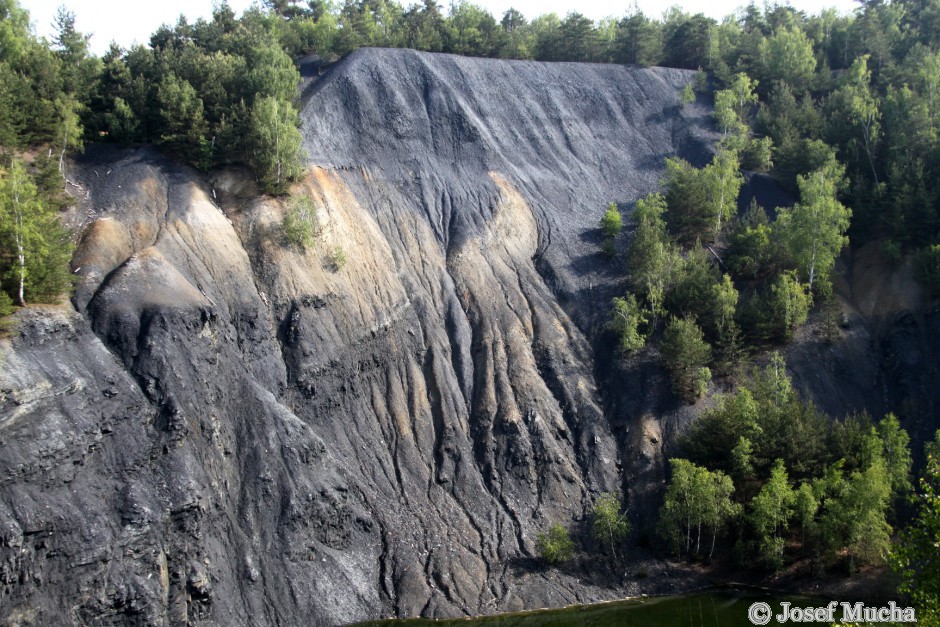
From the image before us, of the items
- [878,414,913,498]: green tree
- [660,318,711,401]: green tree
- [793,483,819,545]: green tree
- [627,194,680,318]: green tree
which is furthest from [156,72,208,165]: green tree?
[878,414,913,498]: green tree

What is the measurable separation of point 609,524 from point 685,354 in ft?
32.3

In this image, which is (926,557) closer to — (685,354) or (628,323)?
(685,354)

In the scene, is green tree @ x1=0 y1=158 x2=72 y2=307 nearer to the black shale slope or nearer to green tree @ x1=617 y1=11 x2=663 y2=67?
the black shale slope

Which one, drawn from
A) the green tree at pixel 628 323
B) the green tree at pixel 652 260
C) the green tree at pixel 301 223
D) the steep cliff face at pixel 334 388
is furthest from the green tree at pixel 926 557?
the green tree at pixel 301 223

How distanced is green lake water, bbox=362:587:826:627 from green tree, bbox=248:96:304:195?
22577 mm

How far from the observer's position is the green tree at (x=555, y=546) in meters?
33.9

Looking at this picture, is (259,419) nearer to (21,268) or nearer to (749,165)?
(21,268)

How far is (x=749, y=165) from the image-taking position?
54.3 m

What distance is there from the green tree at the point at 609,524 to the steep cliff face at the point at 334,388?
1.71m

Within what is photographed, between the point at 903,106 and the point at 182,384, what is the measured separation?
45.9 meters

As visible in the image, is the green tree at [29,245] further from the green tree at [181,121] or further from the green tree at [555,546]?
the green tree at [555,546]

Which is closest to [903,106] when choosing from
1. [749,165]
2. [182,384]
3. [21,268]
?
[749,165]

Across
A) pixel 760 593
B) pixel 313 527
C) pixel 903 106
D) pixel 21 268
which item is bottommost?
pixel 760 593

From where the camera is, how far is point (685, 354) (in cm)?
3984
